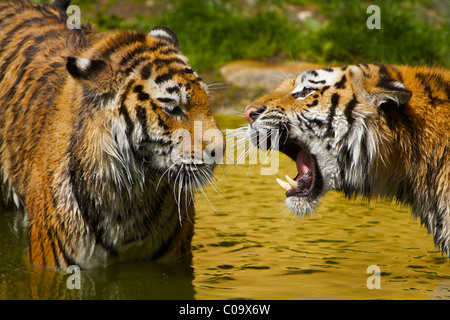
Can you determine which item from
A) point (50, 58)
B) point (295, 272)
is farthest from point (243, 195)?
point (50, 58)

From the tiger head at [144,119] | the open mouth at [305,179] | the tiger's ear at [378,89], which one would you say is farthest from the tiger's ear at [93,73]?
the tiger's ear at [378,89]

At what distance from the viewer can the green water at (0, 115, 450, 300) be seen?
3.20 m

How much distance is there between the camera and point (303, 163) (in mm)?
3264

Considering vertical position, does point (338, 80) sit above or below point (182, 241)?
above

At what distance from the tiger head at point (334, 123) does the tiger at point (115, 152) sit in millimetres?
348

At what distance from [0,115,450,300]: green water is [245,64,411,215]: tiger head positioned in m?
0.41

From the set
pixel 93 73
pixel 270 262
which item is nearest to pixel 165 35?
pixel 93 73

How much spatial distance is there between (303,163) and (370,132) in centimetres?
46

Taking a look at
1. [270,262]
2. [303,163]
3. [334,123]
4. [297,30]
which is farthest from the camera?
[297,30]

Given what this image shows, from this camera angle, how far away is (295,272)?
11.5 feet

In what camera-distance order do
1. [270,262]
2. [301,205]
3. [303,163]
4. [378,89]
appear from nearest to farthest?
[378,89]
[301,205]
[303,163]
[270,262]

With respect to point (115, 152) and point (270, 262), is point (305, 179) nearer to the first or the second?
point (270, 262)
